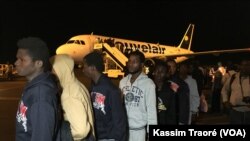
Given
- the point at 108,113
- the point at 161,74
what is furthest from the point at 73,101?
the point at 161,74

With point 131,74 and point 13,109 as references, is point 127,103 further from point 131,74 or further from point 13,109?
point 13,109

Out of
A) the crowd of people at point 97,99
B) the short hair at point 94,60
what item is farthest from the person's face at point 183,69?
the short hair at point 94,60

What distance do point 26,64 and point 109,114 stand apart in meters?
1.62

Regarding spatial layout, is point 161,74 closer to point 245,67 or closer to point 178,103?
point 178,103

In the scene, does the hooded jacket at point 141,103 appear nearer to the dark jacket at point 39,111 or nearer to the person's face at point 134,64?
the person's face at point 134,64

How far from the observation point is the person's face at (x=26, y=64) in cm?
324

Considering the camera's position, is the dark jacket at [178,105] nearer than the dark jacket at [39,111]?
No

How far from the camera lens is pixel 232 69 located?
12125 mm

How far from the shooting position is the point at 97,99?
4754mm

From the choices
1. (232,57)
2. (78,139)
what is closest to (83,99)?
(78,139)

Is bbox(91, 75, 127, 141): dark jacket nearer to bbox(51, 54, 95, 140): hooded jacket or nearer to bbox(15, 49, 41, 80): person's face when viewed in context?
bbox(51, 54, 95, 140): hooded jacket

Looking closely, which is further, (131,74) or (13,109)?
(13,109)

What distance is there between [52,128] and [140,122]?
8.14 ft

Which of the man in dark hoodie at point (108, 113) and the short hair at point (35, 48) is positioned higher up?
the short hair at point (35, 48)
